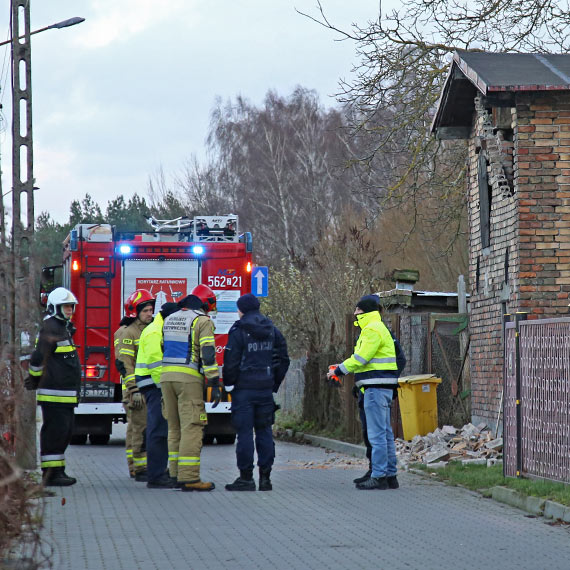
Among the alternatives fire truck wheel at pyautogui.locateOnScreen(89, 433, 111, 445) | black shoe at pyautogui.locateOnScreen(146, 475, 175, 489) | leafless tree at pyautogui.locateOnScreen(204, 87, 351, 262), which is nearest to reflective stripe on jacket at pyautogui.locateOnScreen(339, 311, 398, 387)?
black shoe at pyautogui.locateOnScreen(146, 475, 175, 489)

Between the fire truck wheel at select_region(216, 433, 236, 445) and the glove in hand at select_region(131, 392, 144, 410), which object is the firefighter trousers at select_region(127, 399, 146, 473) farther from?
the fire truck wheel at select_region(216, 433, 236, 445)

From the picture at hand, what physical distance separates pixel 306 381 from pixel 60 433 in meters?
9.14

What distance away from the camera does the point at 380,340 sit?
467 inches

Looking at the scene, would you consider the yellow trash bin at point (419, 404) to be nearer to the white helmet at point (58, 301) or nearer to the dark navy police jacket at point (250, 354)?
the dark navy police jacket at point (250, 354)

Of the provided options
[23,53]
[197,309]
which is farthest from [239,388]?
[23,53]

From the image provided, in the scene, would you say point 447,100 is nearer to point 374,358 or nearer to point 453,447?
point 453,447

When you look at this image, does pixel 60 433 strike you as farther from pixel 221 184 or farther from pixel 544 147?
pixel 221 184

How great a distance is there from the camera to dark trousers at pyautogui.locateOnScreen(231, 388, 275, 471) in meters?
11.6

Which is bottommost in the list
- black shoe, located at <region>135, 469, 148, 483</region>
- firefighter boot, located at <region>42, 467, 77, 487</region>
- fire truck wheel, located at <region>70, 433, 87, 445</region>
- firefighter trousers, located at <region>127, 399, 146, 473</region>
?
fire truck wheel, located at <region>70, 433, 87, 445</region>

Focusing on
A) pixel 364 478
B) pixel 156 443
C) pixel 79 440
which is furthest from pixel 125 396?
pixel 79 440

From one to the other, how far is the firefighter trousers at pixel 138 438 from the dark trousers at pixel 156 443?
599 millimetres

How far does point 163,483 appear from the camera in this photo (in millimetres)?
12078

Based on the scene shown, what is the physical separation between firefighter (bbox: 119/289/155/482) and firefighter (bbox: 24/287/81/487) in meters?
0.85

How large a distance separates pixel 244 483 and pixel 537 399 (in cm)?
305
